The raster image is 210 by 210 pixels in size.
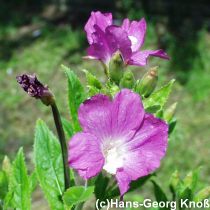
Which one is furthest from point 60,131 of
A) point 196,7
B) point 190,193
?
point 196,7

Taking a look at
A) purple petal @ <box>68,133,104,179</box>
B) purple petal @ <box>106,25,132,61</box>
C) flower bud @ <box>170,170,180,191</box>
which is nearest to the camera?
purple petal @ <box>68,133,104,179</box>

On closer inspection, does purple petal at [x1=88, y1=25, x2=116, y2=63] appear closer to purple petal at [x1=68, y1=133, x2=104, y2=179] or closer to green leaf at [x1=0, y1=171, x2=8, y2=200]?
purple petal at [x1=68, y1=133, x2=104, y2=179]

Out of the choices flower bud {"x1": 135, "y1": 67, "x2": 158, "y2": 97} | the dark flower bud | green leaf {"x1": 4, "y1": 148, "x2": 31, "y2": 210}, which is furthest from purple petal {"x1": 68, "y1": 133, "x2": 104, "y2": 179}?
green leaf {"x1": 4, "y1": 148, "x2": 31, "y2": 210}

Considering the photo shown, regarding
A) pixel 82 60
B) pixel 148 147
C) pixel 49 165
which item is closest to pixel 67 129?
pixel 49 165

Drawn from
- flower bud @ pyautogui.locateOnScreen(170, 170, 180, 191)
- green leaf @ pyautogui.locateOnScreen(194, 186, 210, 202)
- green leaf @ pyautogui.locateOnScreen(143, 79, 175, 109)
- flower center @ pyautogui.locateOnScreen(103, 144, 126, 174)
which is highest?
green leaf @ pyautogui.locateOnScreen(143, 79, 175, 109)

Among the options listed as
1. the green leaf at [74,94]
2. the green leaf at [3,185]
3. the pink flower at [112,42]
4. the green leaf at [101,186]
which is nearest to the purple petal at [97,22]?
the pink flower at [112,42]

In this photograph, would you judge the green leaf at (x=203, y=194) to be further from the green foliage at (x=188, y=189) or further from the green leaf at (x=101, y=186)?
the green leaf at (x=101, y=186)
